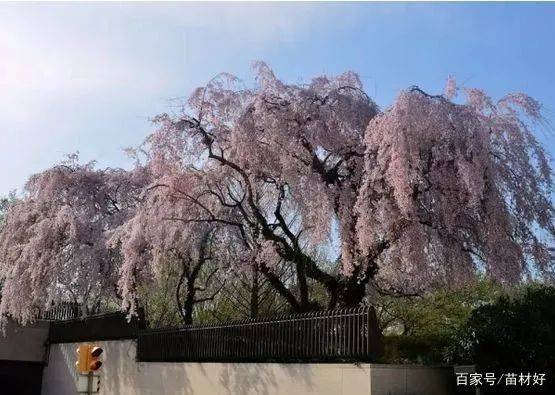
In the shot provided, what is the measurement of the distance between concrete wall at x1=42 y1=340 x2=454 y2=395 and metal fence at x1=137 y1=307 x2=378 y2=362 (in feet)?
0.66

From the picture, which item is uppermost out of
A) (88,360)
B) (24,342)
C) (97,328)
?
(97,328)

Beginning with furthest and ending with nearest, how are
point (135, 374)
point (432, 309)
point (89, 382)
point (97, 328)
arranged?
point (432, 309)
point (97, 328)
point (135, 374)
point (89, 382)

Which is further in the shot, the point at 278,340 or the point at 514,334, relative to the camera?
the point at 278,340

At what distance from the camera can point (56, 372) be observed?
23.9m

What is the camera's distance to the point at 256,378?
47.1 feet

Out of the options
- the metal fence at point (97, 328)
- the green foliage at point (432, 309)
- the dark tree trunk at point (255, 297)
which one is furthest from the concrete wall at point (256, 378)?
the green foliage at point (432, 309)

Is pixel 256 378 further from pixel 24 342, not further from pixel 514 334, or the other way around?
pixel 24 342

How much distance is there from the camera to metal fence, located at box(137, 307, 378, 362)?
12164 millimetres

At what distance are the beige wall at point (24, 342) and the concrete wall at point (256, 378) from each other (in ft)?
8.91

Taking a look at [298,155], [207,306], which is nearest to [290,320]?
[298,155]

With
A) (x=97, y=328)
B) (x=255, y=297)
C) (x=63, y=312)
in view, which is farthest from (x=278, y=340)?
(x=63, y=312)

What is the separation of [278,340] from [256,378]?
109cm

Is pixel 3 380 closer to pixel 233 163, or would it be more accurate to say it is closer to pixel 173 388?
pixel 173 388

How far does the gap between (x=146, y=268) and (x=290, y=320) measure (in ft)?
17.2
